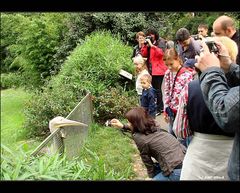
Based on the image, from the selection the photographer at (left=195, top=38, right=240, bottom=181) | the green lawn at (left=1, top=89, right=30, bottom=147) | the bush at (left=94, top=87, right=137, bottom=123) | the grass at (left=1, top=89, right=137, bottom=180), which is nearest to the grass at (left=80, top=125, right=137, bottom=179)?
the grass at (left=1, top=89, right=137, bottom=180)

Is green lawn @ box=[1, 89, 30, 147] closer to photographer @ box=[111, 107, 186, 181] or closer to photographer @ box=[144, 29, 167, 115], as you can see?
photographer @ box=[144, 29, 167, 115]

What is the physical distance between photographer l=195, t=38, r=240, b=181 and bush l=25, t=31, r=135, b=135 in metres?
5.59

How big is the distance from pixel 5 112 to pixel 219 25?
54.8 ft

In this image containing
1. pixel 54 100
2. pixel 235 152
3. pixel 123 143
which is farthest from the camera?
pixel 54 100

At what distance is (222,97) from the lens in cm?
171

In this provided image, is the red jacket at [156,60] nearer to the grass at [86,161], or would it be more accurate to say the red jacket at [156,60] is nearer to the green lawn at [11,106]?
the grass at [86,161]

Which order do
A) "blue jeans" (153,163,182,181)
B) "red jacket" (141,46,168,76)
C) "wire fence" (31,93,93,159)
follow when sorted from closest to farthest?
"blue jeans" (153,163,182,181) < "wire fence" (31,93,93,159) < "red jacket" (141,46,168,76)

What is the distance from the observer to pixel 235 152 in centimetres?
179

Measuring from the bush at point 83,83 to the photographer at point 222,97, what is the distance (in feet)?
18.3

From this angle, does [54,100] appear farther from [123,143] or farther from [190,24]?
[190,24]

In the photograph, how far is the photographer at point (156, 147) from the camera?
3291 millimetres

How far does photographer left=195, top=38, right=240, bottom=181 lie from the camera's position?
166cm

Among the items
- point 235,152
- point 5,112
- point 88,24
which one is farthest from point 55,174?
point 5,112
